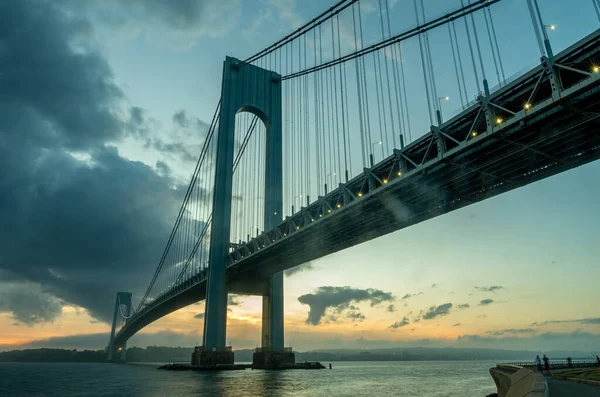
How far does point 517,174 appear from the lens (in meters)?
26.4

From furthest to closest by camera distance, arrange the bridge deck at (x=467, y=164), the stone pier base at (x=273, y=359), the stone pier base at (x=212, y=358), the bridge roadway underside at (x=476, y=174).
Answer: the stone pier base at (x=273, y=359) → the stone pier base at (x=212, y=358) → the bridge roadway underside at (x=476, y=174) → the bridge deck at (x=467, y=164)

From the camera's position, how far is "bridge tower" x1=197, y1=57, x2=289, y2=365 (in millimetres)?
52062

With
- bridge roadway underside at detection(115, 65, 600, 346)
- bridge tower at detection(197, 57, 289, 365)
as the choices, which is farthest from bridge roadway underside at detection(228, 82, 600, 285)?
bridge tower at detection(197, 57, 289, 365)

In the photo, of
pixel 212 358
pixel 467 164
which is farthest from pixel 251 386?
pixel 467 164

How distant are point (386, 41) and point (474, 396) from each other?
28951 millimetres

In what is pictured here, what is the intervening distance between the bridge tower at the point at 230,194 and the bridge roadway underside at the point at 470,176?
8714mm

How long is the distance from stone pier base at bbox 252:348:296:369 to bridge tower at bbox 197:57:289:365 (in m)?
0.48

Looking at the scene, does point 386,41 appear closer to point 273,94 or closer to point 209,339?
point 273,94

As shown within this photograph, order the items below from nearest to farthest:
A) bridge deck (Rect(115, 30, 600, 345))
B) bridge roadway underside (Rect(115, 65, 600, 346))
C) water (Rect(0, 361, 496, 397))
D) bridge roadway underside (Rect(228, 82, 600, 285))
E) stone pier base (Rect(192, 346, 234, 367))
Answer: bridge deck (Rect(115, 30, 600, 345)) → bridge roadway underside (Rect(115, 65, 600, 346)) → bridge roadway underside (Rect(228, 82, 600, 285)) → water (Rect(0, 361, 496, 397)) → stone pier base (Rect(192, 346, 234, 367))

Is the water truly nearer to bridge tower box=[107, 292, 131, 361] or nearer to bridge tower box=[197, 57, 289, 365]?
bridge tower box=[197, 57, 289, 365]

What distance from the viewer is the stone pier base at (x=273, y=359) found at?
5334 cm

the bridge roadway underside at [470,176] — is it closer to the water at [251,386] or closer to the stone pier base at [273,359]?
the water at [251,386]

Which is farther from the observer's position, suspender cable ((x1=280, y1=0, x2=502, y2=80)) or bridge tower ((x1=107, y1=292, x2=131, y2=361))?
bridge tower ((x1=107, y1=292, x2=131, y2=361))

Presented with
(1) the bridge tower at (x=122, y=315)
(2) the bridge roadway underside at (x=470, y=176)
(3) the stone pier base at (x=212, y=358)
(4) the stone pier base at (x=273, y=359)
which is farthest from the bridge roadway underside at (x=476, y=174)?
(1) the bridge tower at (x=122, y=315)
